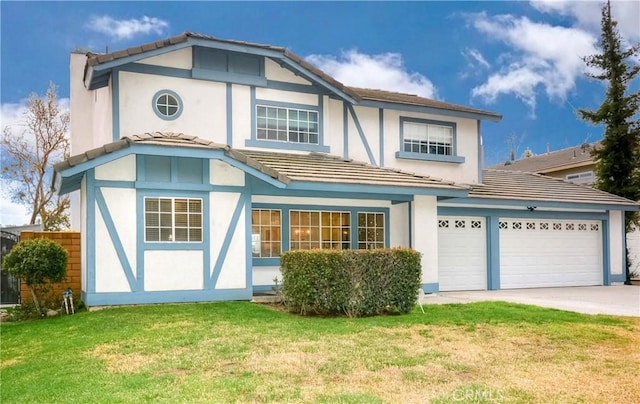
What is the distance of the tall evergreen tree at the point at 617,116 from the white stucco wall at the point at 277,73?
1299 centimetres

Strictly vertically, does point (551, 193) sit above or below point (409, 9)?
below

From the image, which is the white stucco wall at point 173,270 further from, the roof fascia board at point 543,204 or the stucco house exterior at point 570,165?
the stucco house exterior at point 570,165

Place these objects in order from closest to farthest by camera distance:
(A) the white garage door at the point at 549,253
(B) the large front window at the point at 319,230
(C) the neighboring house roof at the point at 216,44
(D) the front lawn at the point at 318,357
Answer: (D) the front lawn at the point at 318,357 < (C) the neighboring house roof at the point at 216,44 < (B) the large front window at the point at 319,230 < (A) the white garage door at the point at 549,253

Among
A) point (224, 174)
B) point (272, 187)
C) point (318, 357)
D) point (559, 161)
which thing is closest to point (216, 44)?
point (224, 174)

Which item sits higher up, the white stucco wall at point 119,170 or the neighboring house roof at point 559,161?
the neighboring house roof at point 559,161

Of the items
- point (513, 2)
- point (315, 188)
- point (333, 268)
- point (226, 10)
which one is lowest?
point (333, 268)

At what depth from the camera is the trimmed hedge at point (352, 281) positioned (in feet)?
32.9

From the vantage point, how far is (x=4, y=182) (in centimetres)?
2609

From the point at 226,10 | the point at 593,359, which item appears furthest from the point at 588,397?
the point at 226,10

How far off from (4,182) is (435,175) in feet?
68.8

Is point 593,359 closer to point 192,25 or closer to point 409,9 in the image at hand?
point 192,25

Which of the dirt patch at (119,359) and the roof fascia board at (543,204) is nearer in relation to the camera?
the dirt patch at (119,359)

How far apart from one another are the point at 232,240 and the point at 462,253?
24.0 ft

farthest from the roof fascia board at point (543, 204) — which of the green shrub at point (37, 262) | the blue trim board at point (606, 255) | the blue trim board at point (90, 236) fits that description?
the green shrub at point (37, 262)
